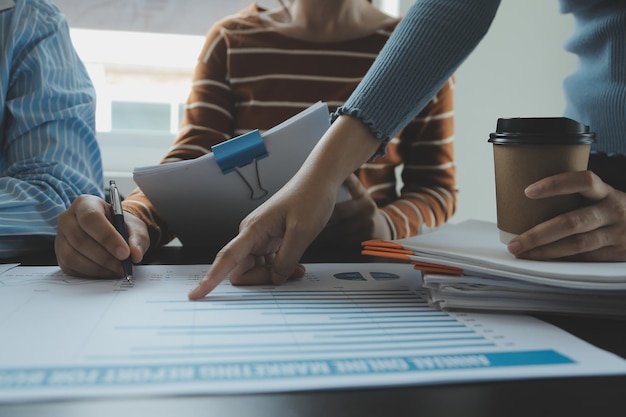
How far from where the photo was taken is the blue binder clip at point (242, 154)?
2.36 feet

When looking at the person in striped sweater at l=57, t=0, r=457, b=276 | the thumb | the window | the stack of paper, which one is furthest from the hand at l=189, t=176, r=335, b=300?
the window

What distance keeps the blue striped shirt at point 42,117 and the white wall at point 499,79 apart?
Answer: 113cm

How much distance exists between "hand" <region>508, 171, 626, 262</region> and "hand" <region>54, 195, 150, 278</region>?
0.40 m

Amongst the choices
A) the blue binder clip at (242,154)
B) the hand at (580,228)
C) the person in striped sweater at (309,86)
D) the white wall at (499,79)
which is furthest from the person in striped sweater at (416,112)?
the white wall at (499,79)

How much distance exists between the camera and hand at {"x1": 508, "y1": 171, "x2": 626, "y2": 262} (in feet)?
1.72

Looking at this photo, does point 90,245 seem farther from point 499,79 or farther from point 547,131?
point 499,79

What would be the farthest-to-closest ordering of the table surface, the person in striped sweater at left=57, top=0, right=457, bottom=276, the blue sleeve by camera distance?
the person in striped sweater at left=57, top=0, right=457, bottom=276
the blue sleeve
the table surface

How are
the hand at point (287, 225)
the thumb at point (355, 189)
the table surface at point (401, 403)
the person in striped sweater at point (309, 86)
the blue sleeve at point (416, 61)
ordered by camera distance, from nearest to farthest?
the table surface at point (401, 403)
the hand at point (287, 225)
the blue sleeve at point (416, 61)
the thumb at point (355, 189)
the person in striped sweater at point (309, 86)

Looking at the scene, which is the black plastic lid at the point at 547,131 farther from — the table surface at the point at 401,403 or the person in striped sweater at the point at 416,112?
the table surface at the point at 401,403

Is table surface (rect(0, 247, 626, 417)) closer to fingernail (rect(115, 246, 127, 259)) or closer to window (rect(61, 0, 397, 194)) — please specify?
fingernail (rect(115, 246, 127, 259))

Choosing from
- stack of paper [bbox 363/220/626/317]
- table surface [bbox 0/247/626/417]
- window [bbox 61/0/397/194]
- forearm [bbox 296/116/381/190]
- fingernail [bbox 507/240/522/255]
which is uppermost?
window [bbox 61/0/397/194]

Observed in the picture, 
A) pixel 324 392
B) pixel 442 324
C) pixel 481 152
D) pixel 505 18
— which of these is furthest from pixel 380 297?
pixel 505 18

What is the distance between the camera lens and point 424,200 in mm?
1135

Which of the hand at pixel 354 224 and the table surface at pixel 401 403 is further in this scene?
the hand at pixel 354 224
